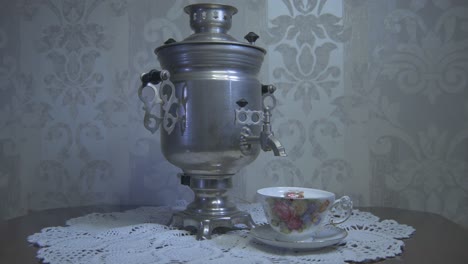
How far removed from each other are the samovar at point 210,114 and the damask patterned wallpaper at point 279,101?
344mm

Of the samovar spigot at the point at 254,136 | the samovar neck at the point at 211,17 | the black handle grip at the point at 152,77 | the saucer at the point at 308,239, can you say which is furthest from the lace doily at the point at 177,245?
the samovar neck at the point at 211,17

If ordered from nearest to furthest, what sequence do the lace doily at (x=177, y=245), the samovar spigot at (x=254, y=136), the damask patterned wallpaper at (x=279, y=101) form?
the lace doily at (x=177, y=245), the samovar spigot at (x=254, y=136), the damask patterned wallpaper at (x=279, y=101)

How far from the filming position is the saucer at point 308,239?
0.69 metres

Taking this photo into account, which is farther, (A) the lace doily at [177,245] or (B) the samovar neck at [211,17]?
(B) the samovar neck at [211,17]

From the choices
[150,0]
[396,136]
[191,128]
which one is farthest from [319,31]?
[191,128]

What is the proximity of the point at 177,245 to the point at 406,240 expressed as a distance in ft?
1.26

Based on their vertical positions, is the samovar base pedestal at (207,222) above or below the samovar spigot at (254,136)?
below

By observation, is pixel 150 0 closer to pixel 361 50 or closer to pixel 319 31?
pixel 319 31

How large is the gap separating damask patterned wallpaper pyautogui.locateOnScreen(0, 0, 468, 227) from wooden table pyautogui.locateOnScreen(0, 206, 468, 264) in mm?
123

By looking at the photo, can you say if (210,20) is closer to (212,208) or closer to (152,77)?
(152,77)

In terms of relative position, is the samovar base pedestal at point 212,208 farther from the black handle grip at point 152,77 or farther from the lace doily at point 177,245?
the black handle grip at point 152,77

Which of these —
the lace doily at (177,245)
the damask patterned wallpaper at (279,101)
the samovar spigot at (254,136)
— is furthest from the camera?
the damask patterned wallpaper at (279,101)

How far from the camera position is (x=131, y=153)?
1.20 m

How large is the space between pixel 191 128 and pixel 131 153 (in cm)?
43
